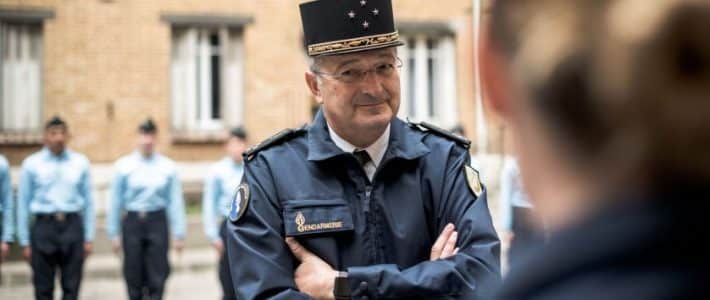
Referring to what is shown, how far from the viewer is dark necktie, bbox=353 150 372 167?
2.89 metres

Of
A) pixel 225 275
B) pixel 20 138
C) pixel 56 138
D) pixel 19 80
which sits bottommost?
pixel 225 275

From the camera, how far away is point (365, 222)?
275 cm

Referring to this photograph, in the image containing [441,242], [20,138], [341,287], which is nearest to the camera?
[341,287]

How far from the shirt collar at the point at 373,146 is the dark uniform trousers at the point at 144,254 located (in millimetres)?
6341

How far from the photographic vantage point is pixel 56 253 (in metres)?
8.70

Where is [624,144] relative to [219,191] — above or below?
above

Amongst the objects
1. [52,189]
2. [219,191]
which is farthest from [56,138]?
[219,191]

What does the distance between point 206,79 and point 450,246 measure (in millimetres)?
13533

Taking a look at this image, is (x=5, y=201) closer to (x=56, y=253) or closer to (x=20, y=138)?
(x=56, y=253)

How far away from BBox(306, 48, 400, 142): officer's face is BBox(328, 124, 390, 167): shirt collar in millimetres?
39

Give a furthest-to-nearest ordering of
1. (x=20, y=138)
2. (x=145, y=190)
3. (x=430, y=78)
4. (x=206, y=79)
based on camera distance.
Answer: (x=430, y=78), (x=206, y=79), (x=20, y=138), (x=145, y=190)

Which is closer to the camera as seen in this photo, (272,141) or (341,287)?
(341,287)

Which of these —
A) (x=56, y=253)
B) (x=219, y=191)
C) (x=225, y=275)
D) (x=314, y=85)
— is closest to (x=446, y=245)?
(x=314, y=85)

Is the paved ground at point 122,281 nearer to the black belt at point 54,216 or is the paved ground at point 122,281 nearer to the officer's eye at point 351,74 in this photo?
the black belt at point 54,216
